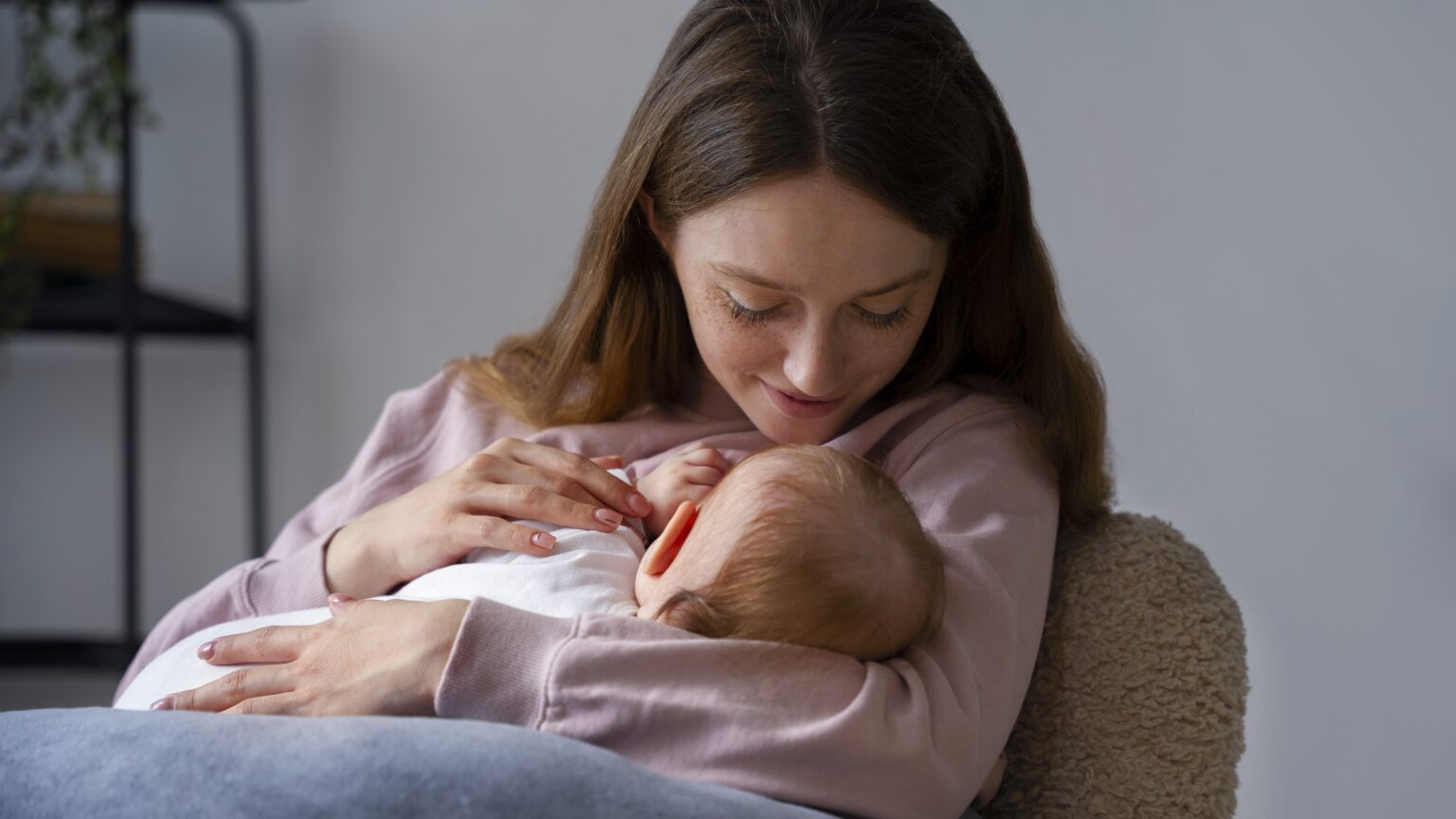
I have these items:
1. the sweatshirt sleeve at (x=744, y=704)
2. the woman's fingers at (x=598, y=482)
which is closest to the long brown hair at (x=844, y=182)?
the woman's fingers at (x=598, y=482)

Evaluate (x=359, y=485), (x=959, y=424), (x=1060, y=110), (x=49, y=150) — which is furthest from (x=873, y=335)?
(x=49, y=150)

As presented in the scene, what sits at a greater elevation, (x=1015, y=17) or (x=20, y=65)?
(x=1015, y=17)

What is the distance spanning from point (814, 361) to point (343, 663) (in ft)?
1.46

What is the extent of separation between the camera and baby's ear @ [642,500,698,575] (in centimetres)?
104

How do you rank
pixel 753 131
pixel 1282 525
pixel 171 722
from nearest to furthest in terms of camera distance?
pixel 171 722 → pixel 753 131 → pixel 1282 525

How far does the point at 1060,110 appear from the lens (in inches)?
89.7

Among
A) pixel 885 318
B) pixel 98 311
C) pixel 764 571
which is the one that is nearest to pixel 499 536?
pixel 764 571

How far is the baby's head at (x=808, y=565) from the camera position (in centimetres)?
92

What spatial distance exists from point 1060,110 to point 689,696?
168 centimetres

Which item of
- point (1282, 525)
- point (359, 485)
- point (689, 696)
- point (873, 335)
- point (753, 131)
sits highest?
point (753, 131)

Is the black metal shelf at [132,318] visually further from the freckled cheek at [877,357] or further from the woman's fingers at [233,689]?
the freckled cheek at [877,357]

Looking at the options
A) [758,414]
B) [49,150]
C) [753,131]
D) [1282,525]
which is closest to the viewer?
[753,131]

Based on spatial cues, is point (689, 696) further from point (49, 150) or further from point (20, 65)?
point (20, 65)

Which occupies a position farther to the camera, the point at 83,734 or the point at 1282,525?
the point at 1282,525
